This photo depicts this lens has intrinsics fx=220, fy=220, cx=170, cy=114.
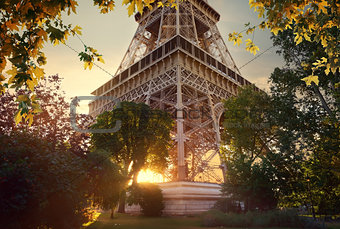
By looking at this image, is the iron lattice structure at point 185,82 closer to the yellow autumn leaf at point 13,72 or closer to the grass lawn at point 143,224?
the grass lawn at point 143,224

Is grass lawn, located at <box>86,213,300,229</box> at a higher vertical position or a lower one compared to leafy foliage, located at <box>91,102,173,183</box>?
lower

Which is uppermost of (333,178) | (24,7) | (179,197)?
(24,7)

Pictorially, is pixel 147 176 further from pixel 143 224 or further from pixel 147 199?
pixel 143 224

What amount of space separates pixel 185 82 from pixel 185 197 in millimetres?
12818

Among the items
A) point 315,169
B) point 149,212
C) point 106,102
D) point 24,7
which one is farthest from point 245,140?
point 106,102

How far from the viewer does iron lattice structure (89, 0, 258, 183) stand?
2316 centimetres

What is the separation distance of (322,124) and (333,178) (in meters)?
3.07

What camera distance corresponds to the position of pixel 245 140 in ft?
66.2

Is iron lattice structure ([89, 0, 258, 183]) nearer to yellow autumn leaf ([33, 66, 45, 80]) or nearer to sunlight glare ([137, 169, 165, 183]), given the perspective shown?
sunlight glare ([137, 169, 165, 183])

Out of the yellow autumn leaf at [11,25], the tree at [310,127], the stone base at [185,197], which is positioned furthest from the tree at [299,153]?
the yellow autumn leaf at [11,25]

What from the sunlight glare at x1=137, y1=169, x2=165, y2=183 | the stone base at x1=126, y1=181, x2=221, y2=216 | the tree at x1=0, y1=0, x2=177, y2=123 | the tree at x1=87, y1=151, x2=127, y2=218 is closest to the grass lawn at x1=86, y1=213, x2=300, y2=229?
the tree at x1=87, y1=151, x2=127, y2=218

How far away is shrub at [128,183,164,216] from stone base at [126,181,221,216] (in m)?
0.87

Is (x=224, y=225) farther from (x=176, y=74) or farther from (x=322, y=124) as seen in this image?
(x=176, y=74)

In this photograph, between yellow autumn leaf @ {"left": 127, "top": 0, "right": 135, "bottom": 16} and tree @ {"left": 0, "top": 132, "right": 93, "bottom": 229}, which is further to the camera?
tree @ {"left": 0, "top": 132, "right": 93, "bottom": 229}
